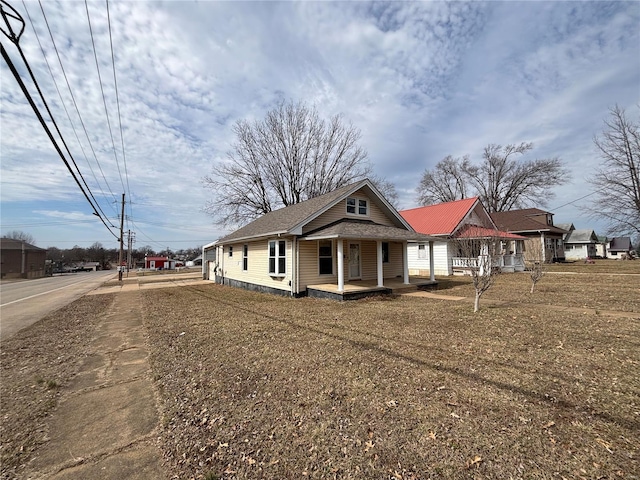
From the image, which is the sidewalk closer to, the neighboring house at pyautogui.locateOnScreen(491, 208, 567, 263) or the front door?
the front door

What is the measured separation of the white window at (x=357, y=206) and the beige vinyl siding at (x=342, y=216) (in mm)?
185

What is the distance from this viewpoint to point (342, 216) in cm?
1388

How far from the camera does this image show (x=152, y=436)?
10.3 ft

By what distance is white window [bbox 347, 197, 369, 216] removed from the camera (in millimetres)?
14281

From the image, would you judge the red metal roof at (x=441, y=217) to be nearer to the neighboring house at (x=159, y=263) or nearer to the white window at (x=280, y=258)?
the white window at (x=280, y=258)

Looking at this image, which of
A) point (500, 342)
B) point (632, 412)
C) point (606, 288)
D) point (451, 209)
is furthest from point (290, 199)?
point (632, 412)

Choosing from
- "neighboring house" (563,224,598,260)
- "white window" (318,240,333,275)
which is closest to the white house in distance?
"neighboring house" (563,224,598,260)

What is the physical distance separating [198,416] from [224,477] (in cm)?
111

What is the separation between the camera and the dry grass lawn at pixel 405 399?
103 inches

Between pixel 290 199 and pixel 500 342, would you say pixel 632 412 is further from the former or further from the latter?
pixel 290 199

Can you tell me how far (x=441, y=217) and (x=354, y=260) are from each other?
38.1 feet

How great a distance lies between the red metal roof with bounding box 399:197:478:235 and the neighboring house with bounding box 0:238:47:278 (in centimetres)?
5632

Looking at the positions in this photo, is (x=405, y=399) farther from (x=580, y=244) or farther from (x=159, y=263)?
(x=159, y=263)

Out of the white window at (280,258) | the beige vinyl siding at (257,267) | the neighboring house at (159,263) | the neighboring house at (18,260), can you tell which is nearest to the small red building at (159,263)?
the neighboring house at (159,263)
